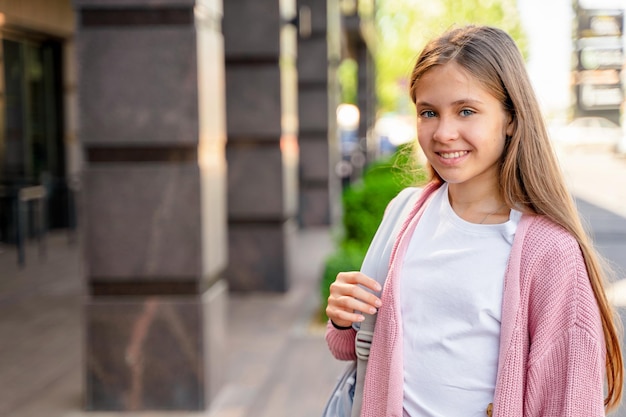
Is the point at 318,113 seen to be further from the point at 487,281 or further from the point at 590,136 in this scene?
the point at 590,136

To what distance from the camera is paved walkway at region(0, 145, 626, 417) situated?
5.45 metres

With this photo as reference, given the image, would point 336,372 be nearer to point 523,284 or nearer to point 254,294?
point 254,294

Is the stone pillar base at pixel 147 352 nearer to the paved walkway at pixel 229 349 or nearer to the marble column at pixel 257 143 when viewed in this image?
the paved walkway at pixel 229 349

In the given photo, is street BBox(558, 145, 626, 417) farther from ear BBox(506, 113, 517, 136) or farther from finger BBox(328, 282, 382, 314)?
finger BBox(328, 282, 382, 314)

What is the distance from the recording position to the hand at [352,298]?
1.93m

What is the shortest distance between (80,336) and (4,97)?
6.58m

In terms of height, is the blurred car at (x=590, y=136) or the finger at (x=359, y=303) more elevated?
the finger at (x=359, y=303)

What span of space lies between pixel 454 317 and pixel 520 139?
16.2 inches

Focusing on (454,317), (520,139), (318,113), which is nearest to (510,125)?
(520,139)

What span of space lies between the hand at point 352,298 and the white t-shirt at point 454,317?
0.23 ft

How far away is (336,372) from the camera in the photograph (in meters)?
6.14

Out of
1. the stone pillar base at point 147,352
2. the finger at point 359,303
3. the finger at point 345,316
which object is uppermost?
the finger at point 359,303

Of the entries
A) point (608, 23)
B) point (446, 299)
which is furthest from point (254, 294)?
point (608, 23)

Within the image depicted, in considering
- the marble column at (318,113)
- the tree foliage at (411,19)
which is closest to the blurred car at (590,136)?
the tree foliage at (411,19)
